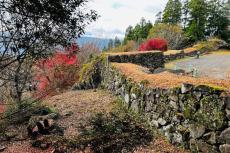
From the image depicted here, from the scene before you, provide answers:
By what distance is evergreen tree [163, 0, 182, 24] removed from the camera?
205 ft

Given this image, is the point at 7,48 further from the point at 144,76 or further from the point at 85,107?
the point at 85,107

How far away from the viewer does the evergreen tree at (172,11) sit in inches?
2464

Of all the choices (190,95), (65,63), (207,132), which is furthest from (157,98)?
(65,63)

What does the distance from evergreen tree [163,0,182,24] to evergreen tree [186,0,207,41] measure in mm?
9205

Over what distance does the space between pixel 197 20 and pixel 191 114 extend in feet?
151

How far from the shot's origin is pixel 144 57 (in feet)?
77.5

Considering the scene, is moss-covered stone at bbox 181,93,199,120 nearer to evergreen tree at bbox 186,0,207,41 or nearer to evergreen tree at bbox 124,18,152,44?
evergreen tree at bbox 186,0,207,41

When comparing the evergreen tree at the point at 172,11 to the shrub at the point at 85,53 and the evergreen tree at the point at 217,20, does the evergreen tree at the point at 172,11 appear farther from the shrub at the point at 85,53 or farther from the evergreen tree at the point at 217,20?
the shrub at the point at 85,53

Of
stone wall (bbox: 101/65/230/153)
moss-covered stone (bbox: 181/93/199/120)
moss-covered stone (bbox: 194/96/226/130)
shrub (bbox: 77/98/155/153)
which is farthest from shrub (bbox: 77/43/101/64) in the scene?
moss-covered stone (bbox: 194/96/226/130)

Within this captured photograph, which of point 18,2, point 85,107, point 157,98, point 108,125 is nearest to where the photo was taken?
point 18,2

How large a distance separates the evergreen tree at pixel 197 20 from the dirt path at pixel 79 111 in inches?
1390

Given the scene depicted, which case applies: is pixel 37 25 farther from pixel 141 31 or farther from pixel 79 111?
pixel 141 31

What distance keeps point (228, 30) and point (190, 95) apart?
47.8 m

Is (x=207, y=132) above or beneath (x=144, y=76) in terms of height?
beneath
